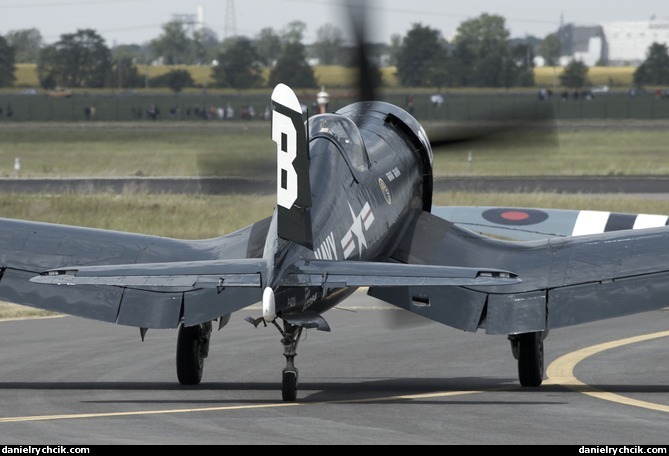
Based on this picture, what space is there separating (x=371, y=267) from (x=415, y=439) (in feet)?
6.18

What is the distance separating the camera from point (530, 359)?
1593 cm

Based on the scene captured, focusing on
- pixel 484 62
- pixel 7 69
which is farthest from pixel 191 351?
pixel 484 62

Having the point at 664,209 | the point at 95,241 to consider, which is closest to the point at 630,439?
the point at 95,241

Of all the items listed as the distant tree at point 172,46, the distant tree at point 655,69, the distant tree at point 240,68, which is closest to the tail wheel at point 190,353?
the distant tree at point 240,68

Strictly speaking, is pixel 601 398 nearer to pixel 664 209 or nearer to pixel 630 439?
pixel 630 439

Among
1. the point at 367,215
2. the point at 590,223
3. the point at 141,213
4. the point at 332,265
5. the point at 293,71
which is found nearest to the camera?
the point at 332,265

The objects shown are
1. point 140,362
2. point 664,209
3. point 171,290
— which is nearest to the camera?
point 171,290

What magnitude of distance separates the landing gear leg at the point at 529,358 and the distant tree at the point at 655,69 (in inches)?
5117

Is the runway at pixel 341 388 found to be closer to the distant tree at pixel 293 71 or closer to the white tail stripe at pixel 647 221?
the white tail stripe at pixel 647 221

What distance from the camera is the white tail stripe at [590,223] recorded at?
2569 cm

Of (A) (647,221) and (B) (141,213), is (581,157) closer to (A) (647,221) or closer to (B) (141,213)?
(B) (141,213)

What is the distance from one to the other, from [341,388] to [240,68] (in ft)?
343

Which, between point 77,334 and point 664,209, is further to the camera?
point 664,209

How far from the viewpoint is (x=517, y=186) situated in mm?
50875
